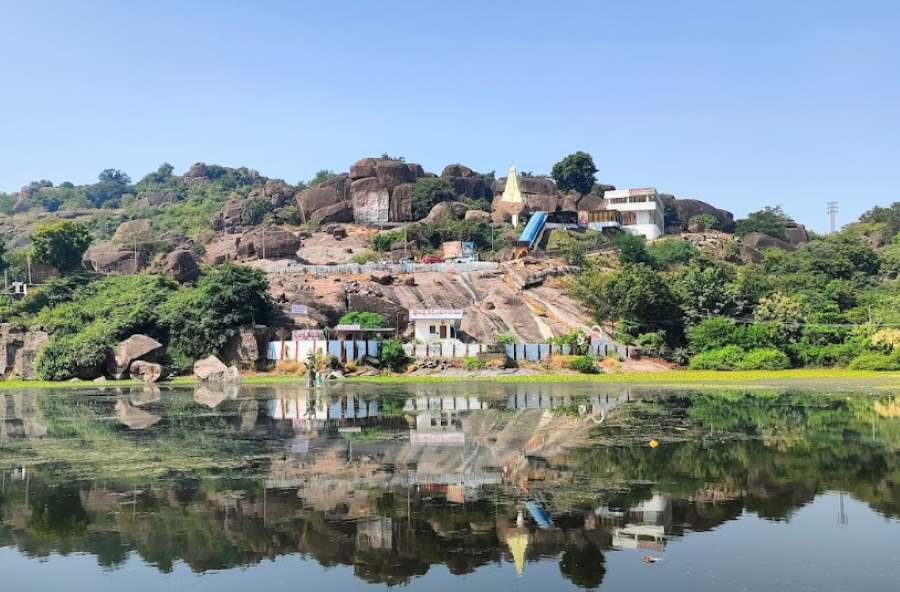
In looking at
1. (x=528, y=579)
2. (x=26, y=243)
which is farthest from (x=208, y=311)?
(x=26, y=243)

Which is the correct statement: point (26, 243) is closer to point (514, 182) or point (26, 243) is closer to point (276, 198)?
point (276, 198)

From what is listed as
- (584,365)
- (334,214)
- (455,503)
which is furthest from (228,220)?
(455,503)

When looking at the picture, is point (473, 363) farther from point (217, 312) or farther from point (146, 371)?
point (146, 371)

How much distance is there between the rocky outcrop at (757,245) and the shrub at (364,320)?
5185 cm

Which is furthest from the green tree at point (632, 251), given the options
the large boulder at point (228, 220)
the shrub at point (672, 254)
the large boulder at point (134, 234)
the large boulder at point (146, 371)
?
the large boulder at point (134, 234)

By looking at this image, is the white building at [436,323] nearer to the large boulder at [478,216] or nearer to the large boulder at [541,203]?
the large boulder at [478,216]

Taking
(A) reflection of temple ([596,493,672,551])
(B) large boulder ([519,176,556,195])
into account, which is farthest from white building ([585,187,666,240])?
(A) reflection of temple ([596,493,672,551])

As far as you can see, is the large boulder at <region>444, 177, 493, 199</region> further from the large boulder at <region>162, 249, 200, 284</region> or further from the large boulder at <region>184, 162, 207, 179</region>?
the large boulder at <region>184, 162, 207, 179</region>

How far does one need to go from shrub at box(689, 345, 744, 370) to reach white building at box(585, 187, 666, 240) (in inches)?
1578

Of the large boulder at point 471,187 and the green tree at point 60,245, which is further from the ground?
A: the large boulder at point 471,187

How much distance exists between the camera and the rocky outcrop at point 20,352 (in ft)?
200

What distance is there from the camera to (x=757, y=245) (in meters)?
102

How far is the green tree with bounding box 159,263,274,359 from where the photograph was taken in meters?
60.4

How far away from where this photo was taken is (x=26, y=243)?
440ft
